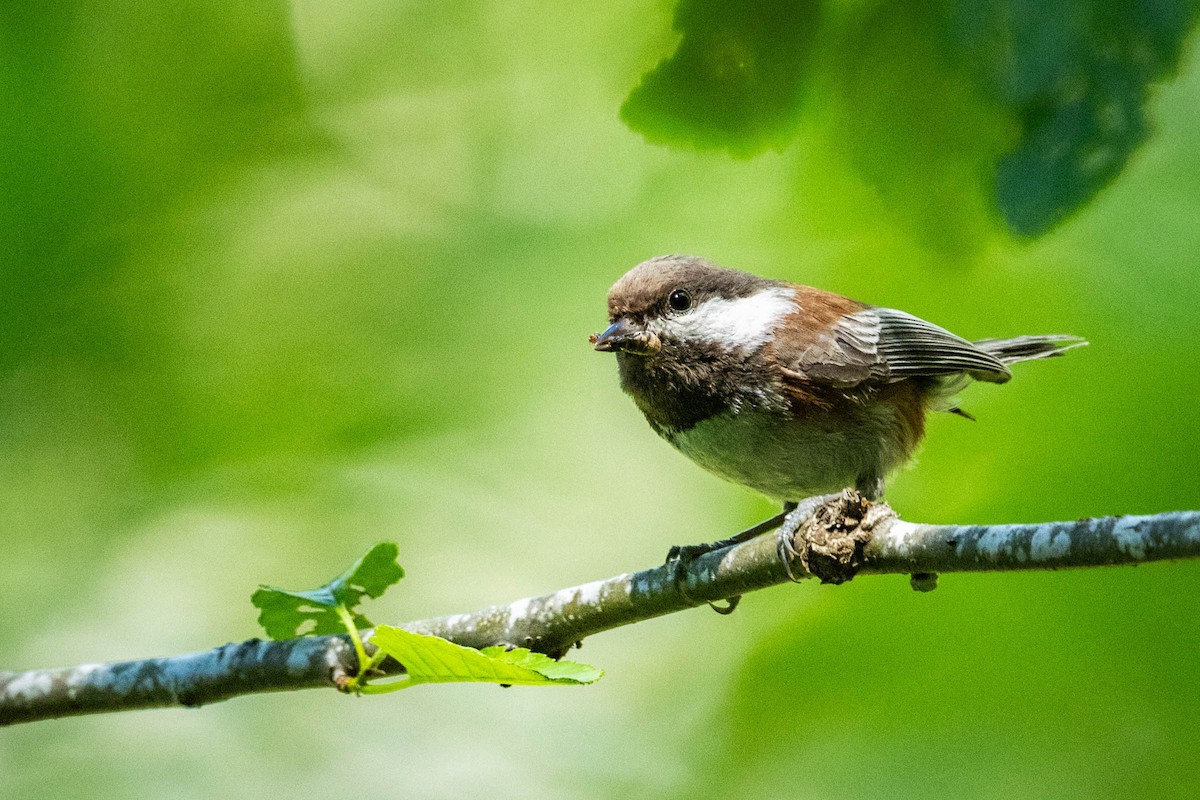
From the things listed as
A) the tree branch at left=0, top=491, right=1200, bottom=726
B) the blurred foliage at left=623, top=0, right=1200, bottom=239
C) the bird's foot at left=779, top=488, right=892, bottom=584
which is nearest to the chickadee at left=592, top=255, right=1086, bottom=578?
the tree branch at left=0, top=491, right=1200, bottom=726

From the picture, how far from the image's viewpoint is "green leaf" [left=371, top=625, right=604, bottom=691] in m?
1.78

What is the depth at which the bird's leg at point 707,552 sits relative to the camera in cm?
251

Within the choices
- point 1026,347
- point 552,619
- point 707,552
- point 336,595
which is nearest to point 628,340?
point 707,552

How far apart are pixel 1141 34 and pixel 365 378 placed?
4.11m

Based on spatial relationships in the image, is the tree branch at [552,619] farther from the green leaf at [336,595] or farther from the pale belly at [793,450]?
the pale belly at [793,450]

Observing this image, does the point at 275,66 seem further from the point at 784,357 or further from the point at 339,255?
the point at 784,357

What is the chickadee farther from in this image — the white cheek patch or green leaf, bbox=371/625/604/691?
green leaf, bbox=371/625/604/691

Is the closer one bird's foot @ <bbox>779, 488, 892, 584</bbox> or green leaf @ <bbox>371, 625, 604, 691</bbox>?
green leaf @ <bbox>371, 625, 604, 691</bbox>

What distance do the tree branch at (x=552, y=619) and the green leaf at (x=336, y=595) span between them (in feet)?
0.33

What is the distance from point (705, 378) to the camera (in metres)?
3.28

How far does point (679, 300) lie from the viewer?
3.48 meters

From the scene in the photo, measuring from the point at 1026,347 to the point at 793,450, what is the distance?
1064 mm

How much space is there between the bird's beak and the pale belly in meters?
0.29

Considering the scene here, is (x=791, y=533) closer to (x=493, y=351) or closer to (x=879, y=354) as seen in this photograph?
(x=879, y=354)
